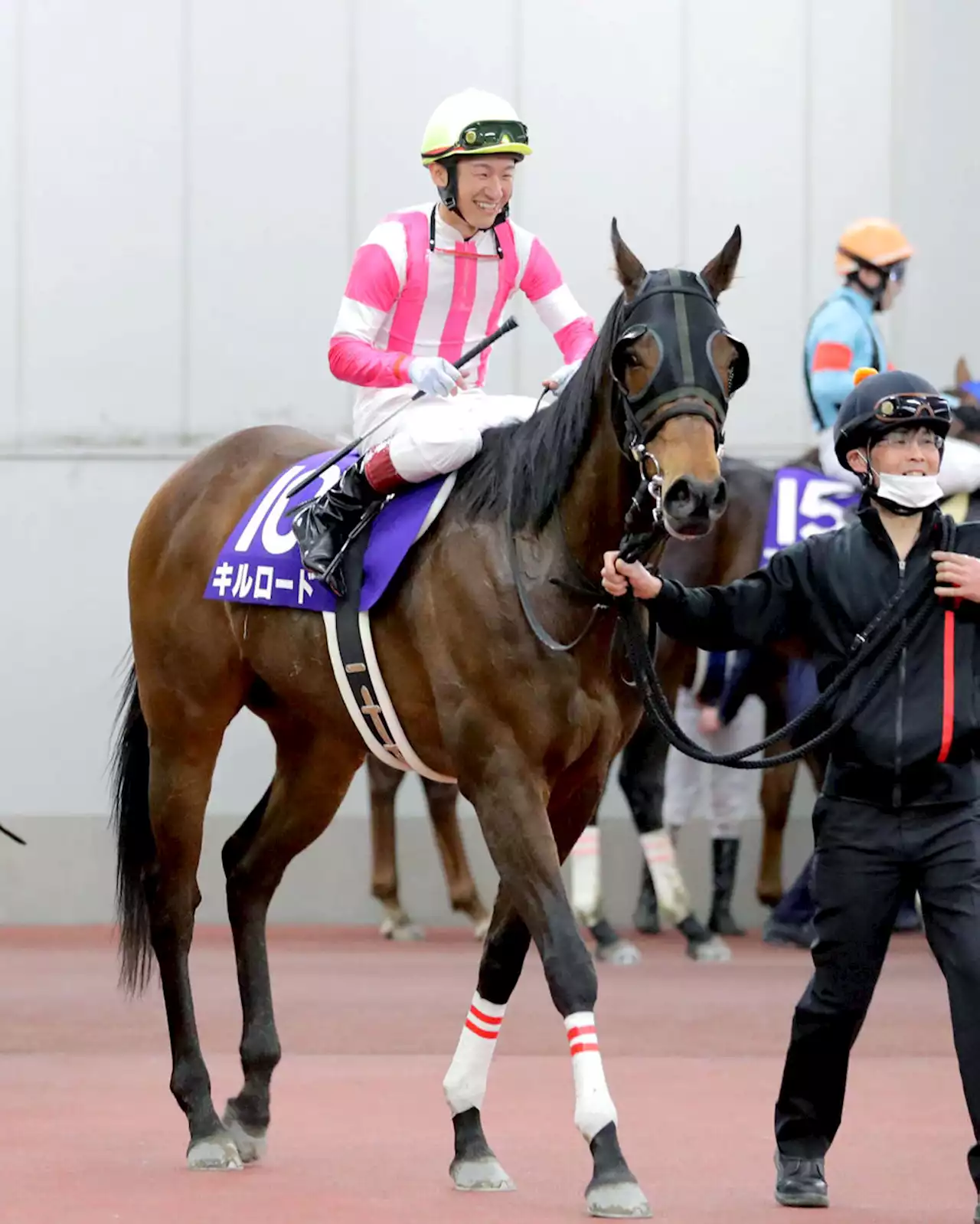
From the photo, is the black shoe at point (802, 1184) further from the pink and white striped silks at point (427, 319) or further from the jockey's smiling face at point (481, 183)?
the jockey's smiling face at point (481, 183)

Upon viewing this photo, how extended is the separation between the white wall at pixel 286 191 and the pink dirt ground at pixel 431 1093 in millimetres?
2051

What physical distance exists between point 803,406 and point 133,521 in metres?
3.28

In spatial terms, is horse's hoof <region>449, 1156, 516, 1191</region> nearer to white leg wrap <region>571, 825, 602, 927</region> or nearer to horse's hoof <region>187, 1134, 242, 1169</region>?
horse's hoof <region>187, 1134, 242, 1169</region>

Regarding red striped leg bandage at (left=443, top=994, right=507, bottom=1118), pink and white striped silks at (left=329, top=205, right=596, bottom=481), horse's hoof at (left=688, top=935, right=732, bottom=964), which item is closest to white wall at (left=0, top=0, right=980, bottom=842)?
horse's hoof at (left=688, top=935, right=732, bottom=964)

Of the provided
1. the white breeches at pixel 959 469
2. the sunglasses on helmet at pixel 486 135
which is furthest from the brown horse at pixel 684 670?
the sunglasses on helmet at pixel 486 135

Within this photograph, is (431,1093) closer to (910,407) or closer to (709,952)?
(910,407)

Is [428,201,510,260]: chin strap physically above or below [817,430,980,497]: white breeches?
above

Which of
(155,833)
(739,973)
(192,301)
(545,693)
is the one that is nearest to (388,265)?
(545,693)

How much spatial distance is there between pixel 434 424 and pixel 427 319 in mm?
470

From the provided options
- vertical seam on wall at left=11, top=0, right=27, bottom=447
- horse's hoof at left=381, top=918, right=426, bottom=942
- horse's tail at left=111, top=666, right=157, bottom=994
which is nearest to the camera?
horse's tail at left=111, top=666, right=157, bottom=994

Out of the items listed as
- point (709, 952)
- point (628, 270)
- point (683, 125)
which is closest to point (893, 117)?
point (683, 125)

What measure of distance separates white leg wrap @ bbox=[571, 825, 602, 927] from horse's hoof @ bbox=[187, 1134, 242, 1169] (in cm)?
394

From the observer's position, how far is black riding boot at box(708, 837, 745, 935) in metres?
10.2

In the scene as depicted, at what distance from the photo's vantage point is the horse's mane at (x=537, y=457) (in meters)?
5.02
